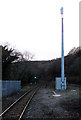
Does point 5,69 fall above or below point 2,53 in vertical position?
below

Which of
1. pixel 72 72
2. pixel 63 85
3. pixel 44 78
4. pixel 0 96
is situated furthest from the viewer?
pixel 44 78

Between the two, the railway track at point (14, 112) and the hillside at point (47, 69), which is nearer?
the railway track at point (14, 112)

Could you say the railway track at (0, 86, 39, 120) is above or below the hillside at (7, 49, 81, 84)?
below

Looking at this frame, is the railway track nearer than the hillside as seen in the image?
Yes

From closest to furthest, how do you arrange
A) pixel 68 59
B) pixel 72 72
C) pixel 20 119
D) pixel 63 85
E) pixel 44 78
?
pixel 20 119
pixel 63 85
pixel 72 72
pixel 68 59
pixel 44 78

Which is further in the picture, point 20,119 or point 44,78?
point 44,78

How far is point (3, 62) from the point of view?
3712cm

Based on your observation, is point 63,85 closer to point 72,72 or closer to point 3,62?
point 3,62

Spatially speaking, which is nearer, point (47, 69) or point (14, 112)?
point (14, 112)

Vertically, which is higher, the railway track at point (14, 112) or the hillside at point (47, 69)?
the hillside at point (47, 69)

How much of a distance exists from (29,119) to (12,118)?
801mm

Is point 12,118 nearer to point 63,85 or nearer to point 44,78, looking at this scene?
point 63,85

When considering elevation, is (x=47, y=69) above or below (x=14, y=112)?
above

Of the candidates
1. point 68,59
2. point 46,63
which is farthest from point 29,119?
point 46,63
